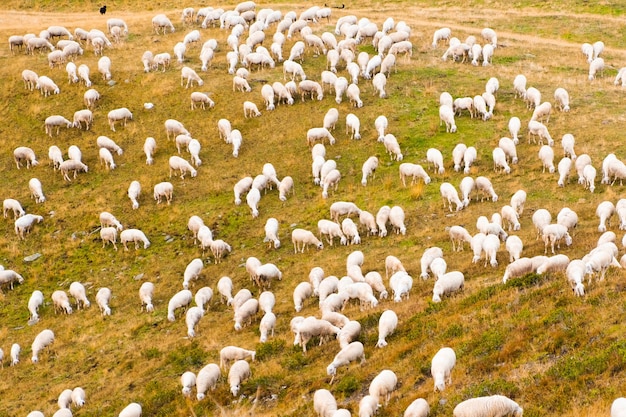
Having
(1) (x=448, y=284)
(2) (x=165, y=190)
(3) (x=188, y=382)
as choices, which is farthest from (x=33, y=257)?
(1) (x=448, y=284)

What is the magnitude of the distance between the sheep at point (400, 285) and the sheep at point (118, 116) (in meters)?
21.5

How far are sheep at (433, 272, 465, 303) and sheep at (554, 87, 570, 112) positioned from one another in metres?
18.0

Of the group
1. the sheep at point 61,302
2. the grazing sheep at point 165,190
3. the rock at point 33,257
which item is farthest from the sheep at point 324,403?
the rock at point 33,257

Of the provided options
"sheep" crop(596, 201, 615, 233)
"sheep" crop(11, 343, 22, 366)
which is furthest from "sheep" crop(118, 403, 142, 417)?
"sheep" crop(596, 201, 615, 233)

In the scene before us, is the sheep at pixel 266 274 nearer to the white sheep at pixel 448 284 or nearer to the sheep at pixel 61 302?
the white sheep at pixel 448 284

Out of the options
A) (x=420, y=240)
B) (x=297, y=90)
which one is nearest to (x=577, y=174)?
(x=420, y=240)

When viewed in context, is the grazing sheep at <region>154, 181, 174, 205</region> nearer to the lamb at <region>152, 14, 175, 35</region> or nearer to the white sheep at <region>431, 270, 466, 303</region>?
the white sheep at <region>431, 270, 466, 303</region>

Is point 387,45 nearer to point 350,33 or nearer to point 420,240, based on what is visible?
point 350,33

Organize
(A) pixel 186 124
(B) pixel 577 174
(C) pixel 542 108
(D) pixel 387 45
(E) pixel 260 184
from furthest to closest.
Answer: (D) pixel 387 45, (A) pixel 186 124, (C) pixel 542 108, (E) pixel 260 184, (B) pixel 577 174

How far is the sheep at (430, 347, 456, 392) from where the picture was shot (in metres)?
17.3

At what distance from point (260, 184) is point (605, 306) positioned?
61.2ft

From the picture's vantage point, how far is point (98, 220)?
1346 inches

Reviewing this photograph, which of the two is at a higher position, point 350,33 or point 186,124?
point 350,33

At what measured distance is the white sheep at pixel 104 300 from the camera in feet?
91.6
